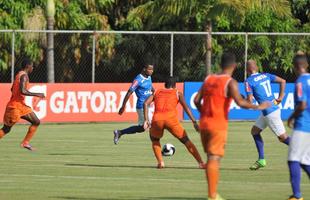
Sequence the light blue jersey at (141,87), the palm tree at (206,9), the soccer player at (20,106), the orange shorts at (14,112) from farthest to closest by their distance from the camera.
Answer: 1. the palm tree at (206,9)
2. the light blue jersey at (141,87)
3. the orange shorts at (14,112)
4. the soccer player at (20,106)

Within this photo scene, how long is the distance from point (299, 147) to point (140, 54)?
27292 mm

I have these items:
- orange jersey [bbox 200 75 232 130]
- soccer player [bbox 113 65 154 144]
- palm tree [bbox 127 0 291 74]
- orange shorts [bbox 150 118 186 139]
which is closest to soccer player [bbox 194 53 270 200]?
orange jersey [bbox 200 75 232 130]

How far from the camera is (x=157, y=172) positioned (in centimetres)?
1991

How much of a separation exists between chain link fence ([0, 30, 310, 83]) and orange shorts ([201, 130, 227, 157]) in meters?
24.7

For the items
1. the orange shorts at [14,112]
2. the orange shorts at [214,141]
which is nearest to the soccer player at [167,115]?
the orange shorts at [14,112]

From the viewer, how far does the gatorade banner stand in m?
34.3

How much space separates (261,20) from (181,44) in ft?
16.0

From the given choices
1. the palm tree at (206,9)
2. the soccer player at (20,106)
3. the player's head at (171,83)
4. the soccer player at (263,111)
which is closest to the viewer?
the player's head at (171,83)

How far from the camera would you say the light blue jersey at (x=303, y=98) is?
14.7m

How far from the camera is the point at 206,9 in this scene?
40.9 metres

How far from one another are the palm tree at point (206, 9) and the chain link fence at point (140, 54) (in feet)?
2.56

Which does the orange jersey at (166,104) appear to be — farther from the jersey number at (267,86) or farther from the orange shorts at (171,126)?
the jersey number at (267,86)

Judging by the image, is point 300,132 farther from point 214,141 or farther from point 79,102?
point 79,102

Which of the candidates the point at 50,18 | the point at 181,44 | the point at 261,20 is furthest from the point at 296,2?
the point at 50,18
